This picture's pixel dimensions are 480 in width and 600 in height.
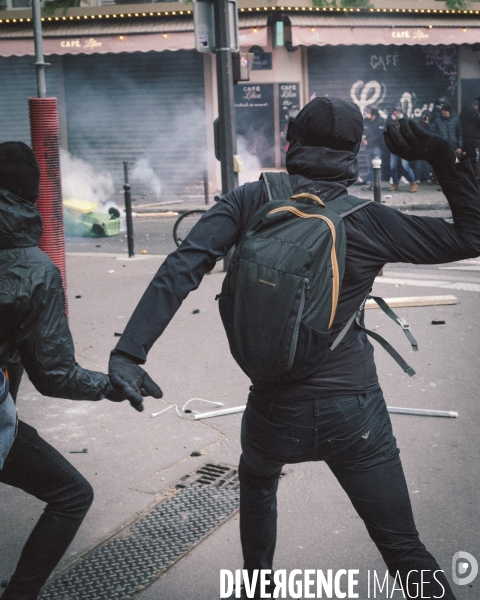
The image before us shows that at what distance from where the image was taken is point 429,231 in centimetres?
264

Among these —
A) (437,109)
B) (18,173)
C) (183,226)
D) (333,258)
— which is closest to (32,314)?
(18,173)

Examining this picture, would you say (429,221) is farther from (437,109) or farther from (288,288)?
(437,109)

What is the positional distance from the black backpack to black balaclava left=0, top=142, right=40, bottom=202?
104cm

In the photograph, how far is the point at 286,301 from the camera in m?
2.48

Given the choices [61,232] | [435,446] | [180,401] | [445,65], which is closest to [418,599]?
[435,446]

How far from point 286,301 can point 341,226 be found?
0.30m

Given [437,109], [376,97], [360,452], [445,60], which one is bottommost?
[360,452]

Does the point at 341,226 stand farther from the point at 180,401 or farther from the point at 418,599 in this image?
the point at 180,401

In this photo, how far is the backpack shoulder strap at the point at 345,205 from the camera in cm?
263

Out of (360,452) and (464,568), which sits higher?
(360,452)

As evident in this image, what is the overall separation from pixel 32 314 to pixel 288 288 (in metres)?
1.00

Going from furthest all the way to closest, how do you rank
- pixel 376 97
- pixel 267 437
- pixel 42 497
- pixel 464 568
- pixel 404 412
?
pixel 376 97
pixel 404 412
pixel 464 568
pixel 42 497
pixel 267 437

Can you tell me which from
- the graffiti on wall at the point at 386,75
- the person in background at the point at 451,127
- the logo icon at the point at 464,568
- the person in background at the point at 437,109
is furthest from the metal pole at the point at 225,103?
the graffiti on wall at the point at 386,75

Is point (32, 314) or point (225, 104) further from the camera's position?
point (225, 104)
